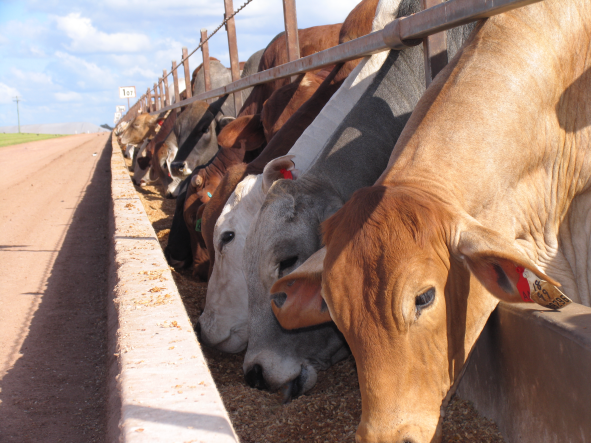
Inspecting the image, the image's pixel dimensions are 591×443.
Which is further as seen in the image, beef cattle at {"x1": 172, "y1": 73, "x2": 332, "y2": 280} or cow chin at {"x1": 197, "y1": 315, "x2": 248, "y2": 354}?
beef cattle at {"x1": 172, "y1": 73, "x2": 332, "y2": 280}

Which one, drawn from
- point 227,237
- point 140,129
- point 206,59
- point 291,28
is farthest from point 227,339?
point 140,129

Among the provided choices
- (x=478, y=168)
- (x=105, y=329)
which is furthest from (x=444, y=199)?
(x=105, y=329)

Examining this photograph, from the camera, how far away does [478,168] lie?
2.11m

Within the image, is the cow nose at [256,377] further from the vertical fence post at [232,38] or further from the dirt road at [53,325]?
the vertical fence post at [232,38]

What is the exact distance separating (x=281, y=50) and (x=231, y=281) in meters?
4.15

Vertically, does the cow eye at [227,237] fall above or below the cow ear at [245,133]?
below

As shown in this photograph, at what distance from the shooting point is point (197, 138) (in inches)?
343

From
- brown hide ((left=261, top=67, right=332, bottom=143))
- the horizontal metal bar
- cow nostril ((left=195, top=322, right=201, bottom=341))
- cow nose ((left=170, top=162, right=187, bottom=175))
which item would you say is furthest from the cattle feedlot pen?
cow nose ((left=170, top=162, right=187, bottom=175))

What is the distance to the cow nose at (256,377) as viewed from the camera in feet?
9.21

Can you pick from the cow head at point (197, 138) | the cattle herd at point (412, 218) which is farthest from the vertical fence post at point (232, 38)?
the cattle herd at point (412, 218)

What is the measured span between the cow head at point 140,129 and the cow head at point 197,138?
8.42m

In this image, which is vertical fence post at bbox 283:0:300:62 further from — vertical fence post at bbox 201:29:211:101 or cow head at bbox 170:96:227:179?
vertical fence post at bbox 201:29:211:101

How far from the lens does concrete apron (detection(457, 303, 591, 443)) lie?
1670 mm

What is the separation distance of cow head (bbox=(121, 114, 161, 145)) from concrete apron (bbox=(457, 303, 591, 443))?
15768mm
